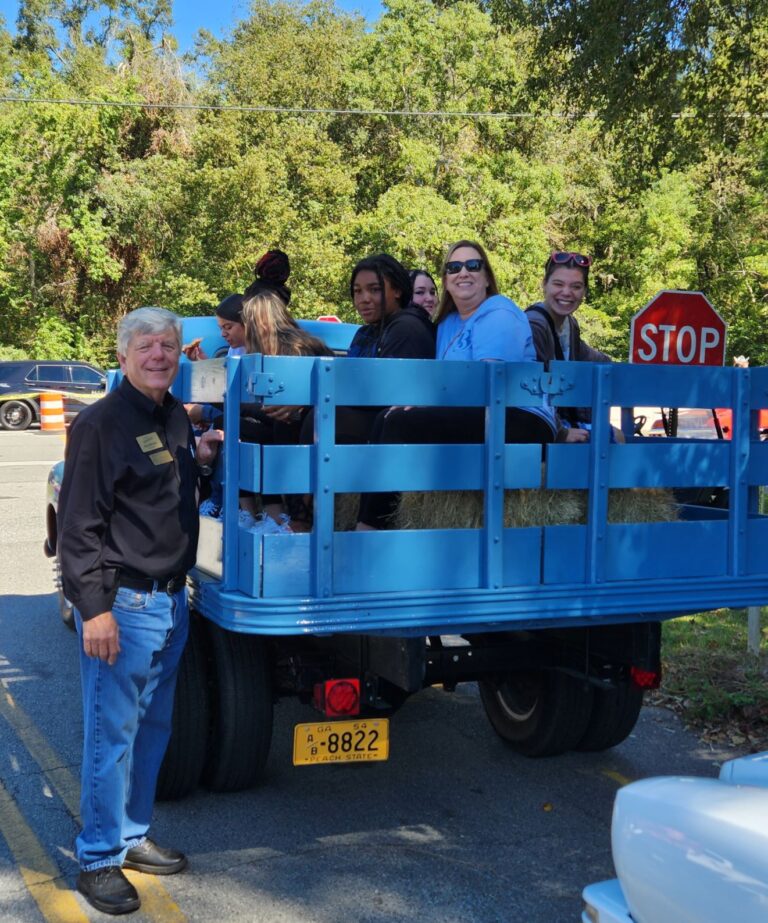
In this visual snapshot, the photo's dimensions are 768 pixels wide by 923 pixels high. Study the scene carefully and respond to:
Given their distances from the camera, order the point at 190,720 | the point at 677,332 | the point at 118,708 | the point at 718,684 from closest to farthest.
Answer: the point at 118,708
the point at 190,720
the point at 718,684
the point at 677,332

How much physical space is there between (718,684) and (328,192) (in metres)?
26.5

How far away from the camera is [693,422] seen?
17.0m

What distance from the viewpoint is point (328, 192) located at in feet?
101

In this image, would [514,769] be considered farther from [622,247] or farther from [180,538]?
[622,247]

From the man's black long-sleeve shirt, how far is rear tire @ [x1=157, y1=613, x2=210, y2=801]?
79cm

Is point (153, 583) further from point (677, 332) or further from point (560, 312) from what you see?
point (677, 332)

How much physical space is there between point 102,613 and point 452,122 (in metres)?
27.4

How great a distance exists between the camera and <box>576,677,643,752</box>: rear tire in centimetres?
509

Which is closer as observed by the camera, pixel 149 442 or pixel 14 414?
pixel 149 442

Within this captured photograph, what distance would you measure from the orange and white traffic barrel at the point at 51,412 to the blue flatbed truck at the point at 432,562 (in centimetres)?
2271

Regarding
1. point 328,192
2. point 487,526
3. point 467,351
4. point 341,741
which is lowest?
point 341,741

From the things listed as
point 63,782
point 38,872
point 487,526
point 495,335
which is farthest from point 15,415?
point 487,526

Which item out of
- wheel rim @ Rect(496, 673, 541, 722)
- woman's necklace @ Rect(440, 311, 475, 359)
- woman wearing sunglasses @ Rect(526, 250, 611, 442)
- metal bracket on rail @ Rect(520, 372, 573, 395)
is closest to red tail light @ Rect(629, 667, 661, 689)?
wheel rim @ Rect(496, 673, 541, 722)

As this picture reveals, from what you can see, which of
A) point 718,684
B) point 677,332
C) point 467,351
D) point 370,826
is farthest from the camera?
point 677,332
